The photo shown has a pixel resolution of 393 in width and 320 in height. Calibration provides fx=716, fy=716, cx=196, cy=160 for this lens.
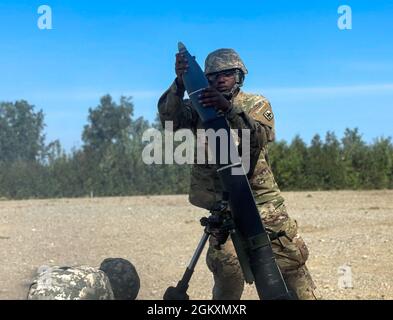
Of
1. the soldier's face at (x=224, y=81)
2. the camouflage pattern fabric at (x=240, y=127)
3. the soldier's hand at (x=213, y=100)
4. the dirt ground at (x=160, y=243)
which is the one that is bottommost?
the dirt ground at (x=160, y=243)

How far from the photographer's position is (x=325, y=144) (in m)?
29.5

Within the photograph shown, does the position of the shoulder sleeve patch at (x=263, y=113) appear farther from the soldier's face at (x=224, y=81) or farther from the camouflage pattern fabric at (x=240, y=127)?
the soldier's face at (x=224, y=81)

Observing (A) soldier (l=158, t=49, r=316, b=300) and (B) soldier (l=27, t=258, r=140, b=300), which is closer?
(A) soldier (l=158, t=49, r=316, b=300)

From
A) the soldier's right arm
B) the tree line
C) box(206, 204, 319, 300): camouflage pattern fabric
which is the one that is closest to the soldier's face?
the soldier's right arm

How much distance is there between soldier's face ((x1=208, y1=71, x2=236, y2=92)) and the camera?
15.8 ft

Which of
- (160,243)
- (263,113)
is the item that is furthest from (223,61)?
(160,243)

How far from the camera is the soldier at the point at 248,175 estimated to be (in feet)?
15.4

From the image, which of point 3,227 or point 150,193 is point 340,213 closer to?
point 3,227

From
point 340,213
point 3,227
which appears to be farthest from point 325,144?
point 3,227

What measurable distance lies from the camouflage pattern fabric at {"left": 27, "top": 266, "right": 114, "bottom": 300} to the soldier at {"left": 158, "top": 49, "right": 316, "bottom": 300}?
1.41 m

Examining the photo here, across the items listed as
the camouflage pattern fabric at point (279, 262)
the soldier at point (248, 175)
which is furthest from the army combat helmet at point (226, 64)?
the camouflage pattern fabric at point (279, 262)

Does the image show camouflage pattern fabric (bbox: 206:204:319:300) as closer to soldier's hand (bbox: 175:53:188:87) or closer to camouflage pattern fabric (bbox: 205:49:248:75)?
camouflage pattern fabric (bbox: 205:49:248:75)

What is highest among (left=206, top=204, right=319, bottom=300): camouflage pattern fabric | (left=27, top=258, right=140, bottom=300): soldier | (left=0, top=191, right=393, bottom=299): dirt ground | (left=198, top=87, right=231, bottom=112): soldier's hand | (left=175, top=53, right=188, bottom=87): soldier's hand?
(left=175, top=53, right=188, bottom=87): soldier's hand
